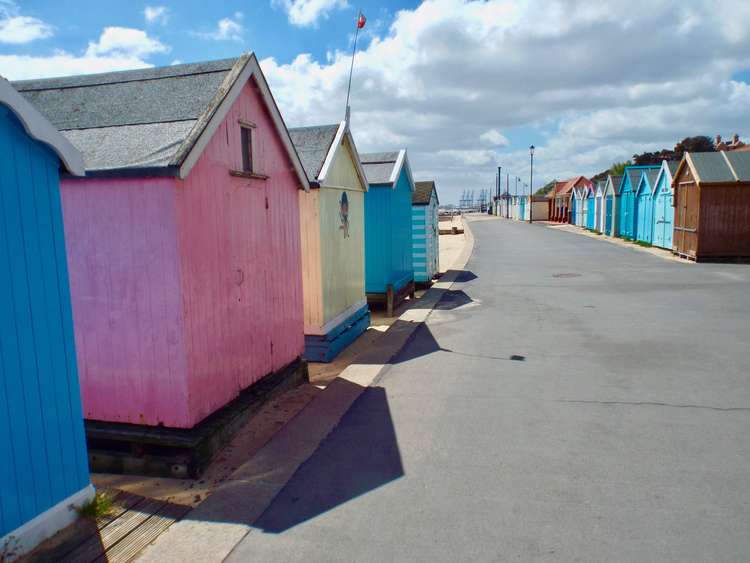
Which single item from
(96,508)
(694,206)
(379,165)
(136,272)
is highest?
(379,165)

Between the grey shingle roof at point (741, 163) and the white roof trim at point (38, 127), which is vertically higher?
the grey shingle roof at point (741, 163)

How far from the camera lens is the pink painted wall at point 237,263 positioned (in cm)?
518

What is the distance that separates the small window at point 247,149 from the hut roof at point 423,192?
34.6 ft

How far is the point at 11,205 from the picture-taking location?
359cm

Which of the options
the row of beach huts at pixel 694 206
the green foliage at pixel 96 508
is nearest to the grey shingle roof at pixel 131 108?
the green foliage at pixel 96 508

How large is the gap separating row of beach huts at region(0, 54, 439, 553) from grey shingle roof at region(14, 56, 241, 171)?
0.02 m

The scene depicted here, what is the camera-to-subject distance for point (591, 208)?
44844 millimetres

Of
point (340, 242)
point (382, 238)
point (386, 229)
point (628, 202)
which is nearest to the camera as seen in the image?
point (340, 242)

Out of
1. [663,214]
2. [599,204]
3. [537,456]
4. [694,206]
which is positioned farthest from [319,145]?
[599,204]

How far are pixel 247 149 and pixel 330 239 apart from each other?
3.26m

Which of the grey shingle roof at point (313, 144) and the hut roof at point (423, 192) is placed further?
the hut roof at point (423, 192)

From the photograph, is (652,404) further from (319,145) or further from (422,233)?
(422,233)

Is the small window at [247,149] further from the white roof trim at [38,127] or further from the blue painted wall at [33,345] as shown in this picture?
the blue painted wall at [33,345]

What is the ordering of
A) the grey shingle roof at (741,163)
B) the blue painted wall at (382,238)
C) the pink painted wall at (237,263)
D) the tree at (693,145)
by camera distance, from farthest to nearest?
the tree at (693,145), the grey shingle roof at (741,163), the blue painted wall at (382,238), the pink painted wall at (237,263)
